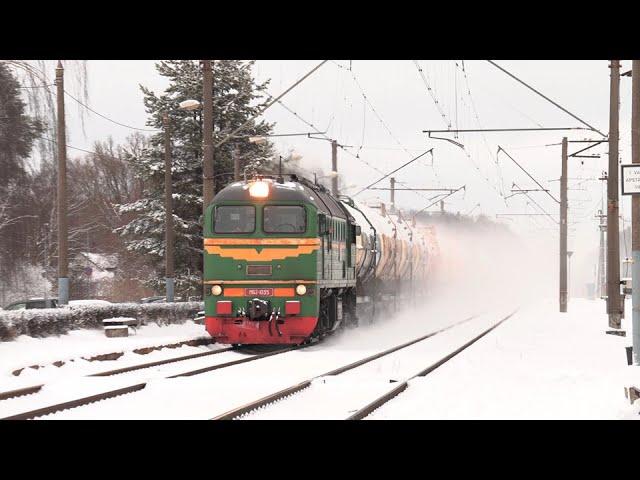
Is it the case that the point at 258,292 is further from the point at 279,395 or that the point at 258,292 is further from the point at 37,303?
the point at 37,303

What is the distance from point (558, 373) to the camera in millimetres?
15812

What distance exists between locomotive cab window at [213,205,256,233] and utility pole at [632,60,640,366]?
793cm

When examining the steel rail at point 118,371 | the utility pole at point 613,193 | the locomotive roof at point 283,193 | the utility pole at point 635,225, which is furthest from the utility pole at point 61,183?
the utility pole at point 613,193

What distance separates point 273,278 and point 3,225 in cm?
2269

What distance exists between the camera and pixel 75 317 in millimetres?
22203

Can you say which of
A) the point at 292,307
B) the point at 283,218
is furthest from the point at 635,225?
the point at 283,218

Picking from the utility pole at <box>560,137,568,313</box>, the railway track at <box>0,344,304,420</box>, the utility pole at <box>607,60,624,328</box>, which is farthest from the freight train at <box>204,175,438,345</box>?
the utility pole at <box>560,137,568,313</box>

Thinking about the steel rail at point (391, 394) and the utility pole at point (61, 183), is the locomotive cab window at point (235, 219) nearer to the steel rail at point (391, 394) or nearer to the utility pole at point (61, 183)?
the utility pole at point (61, 183)

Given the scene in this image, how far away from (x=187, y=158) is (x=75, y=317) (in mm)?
A: 18653

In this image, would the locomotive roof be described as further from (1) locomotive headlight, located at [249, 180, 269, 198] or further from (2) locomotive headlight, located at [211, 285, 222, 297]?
(2) locomotive headlight, located at [211, 285, 222, 297]

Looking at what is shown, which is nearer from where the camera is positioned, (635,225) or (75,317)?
(635,225)

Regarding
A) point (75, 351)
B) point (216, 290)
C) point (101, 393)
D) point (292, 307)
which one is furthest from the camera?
point (216, 290)
